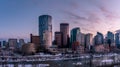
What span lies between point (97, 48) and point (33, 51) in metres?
6.11

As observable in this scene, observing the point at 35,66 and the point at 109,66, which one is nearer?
the point at 35,66

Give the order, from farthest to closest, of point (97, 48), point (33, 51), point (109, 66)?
point (97, 48)
point (33, 51)
point (109, 66)

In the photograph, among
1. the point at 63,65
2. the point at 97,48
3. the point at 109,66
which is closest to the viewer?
the point at 63,65

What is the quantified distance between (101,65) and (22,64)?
3267 millimetres

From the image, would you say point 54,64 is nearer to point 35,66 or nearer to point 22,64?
point 35,66

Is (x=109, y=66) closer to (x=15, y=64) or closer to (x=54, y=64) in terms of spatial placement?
(x=54, y=64)

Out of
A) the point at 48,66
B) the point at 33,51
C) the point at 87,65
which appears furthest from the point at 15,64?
the point at 33,51

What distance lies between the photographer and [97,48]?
1975 centimetres

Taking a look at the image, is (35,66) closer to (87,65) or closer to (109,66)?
(87,65)

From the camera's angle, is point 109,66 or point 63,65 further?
point 109,66

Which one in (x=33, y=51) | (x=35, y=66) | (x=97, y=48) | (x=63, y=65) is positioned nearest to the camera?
(x=63, y=65)

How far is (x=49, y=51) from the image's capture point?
16844mm

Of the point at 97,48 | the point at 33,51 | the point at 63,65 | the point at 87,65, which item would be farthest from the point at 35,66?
the point at 97,48

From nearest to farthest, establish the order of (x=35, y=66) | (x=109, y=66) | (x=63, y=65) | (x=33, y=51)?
(x=63, y=65) < (x=35, y=66) < (x=109, y=66) < (x=33, y=51)
